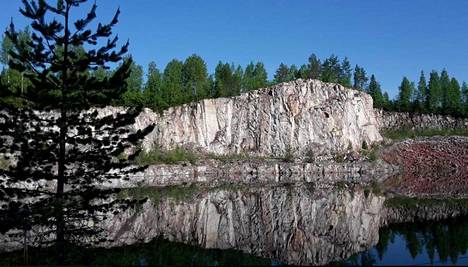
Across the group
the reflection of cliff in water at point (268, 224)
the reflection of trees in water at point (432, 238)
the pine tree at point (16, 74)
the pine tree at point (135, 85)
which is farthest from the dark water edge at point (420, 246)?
the pine tree at point (135, 85)

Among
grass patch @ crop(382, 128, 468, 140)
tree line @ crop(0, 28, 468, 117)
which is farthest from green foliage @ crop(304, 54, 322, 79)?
grass patch @ crop(382, 128, 468, 140)

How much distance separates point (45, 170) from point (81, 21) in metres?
5.43

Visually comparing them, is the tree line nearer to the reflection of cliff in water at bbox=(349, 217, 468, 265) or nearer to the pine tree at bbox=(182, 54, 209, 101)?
the pine tree at bbox=(182, 54, 209, 101)

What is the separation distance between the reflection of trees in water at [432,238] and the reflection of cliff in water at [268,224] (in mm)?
934

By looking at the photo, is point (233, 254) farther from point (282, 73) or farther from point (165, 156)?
point (282, 73)

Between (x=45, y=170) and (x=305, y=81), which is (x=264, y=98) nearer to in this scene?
(x=305, y=81)

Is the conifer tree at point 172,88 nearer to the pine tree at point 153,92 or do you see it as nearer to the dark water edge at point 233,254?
the pine tree at point 153,92

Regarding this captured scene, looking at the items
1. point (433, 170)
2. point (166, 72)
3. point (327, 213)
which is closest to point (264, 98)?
point (166, 72)

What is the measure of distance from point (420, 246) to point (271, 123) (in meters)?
88.5

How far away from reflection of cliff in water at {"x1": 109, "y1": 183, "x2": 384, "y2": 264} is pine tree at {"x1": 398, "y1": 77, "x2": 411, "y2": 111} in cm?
9550

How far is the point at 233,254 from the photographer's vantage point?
21656 millimetres

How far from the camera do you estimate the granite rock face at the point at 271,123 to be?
10656cm

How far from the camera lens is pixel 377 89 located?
465 ft

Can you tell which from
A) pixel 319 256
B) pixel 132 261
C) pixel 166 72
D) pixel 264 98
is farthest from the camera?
pixel 166 72
